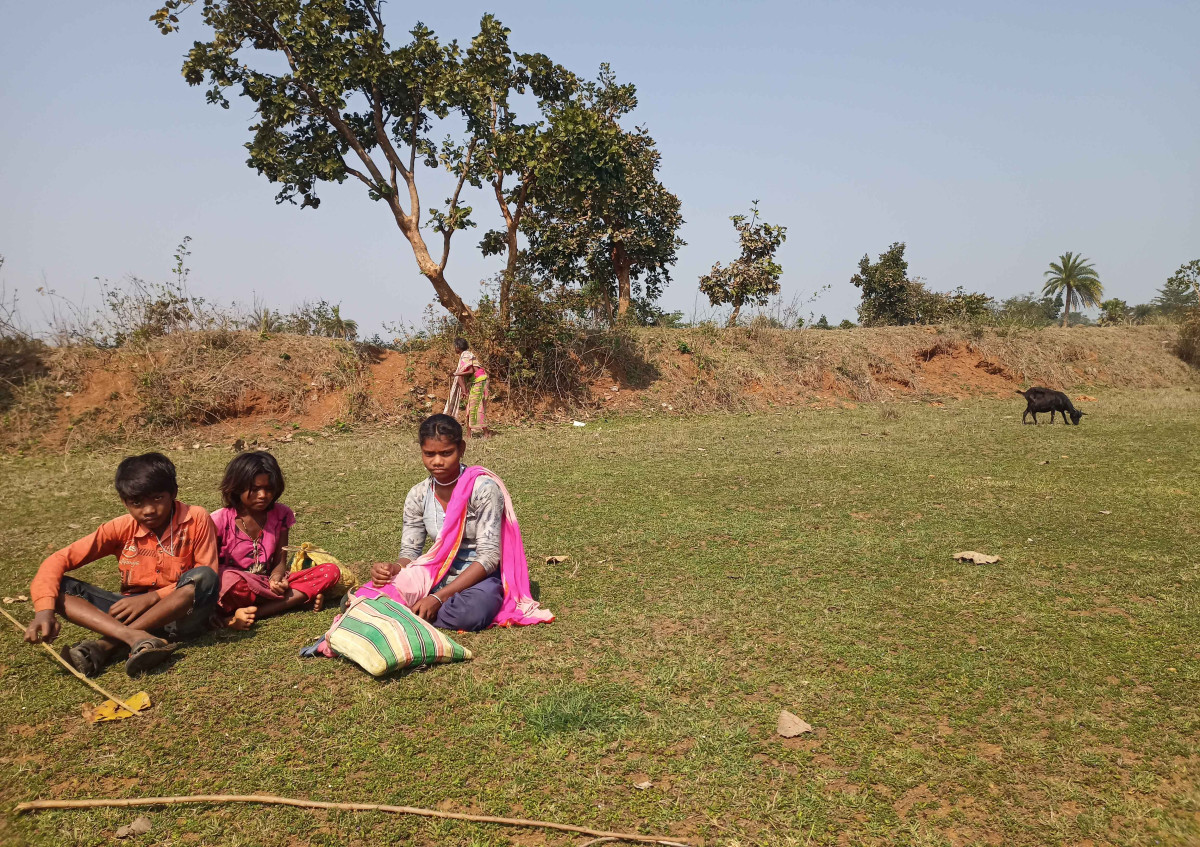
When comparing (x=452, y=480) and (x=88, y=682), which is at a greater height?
(x=452, y=480)

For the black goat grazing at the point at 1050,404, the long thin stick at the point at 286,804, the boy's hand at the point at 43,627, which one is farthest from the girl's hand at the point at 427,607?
the black goat grazing at the point at 1050,404

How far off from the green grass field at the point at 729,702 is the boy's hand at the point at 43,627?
0.99ft

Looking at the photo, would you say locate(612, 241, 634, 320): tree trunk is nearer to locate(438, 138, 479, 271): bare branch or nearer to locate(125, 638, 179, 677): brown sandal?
locate(438, 138, 479, 271): bare branch

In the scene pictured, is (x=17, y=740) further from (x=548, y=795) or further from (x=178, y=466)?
(x=178, y=466)

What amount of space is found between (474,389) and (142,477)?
9525 mm

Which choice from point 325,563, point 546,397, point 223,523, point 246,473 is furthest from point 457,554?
point 546,397

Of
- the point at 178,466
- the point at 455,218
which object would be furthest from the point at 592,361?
the point at 178,466

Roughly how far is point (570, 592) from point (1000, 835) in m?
3.18

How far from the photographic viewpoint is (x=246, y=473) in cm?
484

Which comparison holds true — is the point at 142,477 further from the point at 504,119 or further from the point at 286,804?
the point at 504,119

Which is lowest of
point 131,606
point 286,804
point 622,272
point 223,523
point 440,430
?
point 286,804

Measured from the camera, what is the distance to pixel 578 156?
15016 mm

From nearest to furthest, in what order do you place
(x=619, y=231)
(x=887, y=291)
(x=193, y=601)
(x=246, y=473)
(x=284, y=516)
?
(x=193, y=601) → (x=246, y=473) → (x=284, y=516) → (x=619, y=231) → (x=887, y=291)

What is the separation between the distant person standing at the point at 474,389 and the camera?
1359 centimetres
